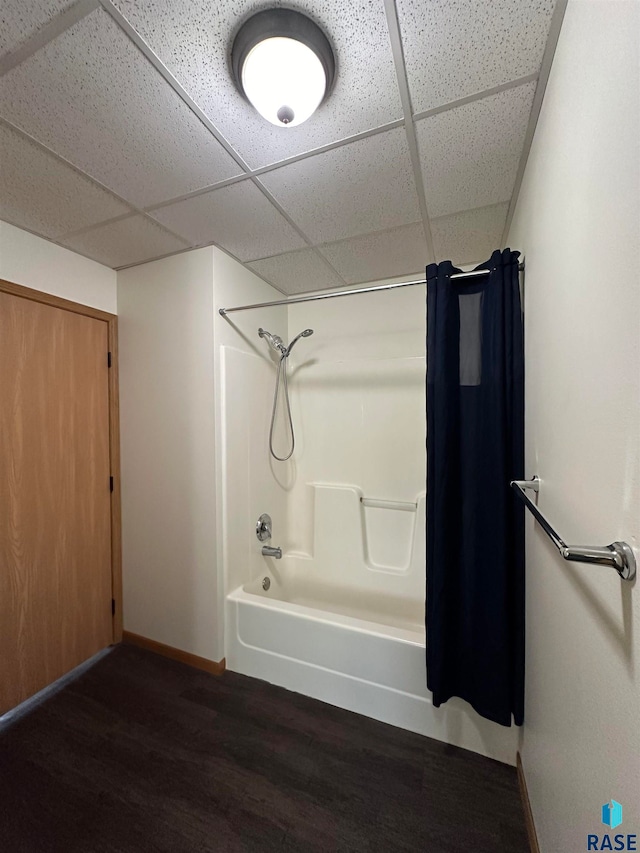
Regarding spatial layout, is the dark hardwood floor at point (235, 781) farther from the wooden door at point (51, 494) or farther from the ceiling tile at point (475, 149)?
the ceiling tile at point (475, 149)

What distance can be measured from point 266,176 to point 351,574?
2304 millimetres

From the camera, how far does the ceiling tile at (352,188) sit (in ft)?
3.82

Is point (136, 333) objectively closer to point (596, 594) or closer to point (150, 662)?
point (150, 662)

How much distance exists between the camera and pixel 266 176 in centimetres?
128

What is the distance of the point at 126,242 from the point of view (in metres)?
1.76

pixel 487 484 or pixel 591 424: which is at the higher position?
pixel 591 424

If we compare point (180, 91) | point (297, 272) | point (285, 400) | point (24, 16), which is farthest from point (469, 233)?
point (24, 16)

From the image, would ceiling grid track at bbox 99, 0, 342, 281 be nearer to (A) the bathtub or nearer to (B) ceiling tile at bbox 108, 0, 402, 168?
(B) ceiling tile at bbox 108, 0, 402, 168

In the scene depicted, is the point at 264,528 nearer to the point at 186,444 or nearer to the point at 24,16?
the point at 186,444

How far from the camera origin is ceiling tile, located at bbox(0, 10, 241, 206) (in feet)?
2.80

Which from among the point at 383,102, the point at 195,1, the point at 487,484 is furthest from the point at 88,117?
the point at 487,484

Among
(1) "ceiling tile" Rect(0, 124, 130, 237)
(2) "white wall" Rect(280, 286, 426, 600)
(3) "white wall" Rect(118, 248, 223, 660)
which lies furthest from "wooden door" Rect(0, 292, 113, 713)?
(2) "white wall" Rect(280, 286, 426, 600)

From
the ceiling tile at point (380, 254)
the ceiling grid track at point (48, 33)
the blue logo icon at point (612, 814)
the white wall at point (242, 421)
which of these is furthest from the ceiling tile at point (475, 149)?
the blue logo icon at point (612, 814)

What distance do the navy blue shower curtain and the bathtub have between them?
15cm
